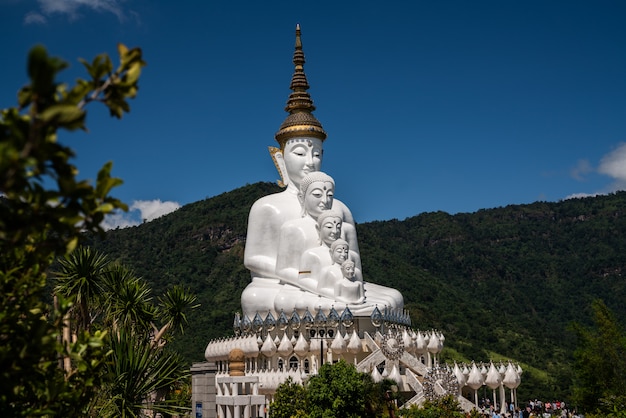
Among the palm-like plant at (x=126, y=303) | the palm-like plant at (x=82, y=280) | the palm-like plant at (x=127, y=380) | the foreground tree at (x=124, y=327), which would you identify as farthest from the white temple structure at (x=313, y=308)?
the palm-like plant at (x=127, y=380)

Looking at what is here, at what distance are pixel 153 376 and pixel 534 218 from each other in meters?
97.4

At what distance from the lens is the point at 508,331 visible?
58.1 metres

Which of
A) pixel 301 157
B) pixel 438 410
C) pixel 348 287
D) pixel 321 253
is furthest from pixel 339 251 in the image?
pixel 438 410

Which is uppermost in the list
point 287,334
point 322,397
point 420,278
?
point 420,278

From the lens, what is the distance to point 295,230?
2945cm

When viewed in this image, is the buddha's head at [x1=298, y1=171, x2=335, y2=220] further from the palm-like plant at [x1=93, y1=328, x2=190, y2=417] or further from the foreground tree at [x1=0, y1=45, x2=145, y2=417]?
the foreground tree at [x1=0, y1=45, x2=145, y2=417]

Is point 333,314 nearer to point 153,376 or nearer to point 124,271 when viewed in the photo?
point 124,271

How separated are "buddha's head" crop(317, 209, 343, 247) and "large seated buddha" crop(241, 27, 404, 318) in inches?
5.5

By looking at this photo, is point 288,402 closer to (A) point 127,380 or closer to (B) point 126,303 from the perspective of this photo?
(B) point 126,303

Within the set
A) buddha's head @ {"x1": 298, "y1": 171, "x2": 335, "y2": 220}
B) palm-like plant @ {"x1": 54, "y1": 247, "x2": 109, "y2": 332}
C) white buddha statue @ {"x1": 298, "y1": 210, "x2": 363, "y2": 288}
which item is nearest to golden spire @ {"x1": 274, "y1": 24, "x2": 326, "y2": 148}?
buddha's head @ {"x1": 298, "y1": 171, "x2": 335, "y2": 220}

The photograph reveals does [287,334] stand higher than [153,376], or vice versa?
[287,334]

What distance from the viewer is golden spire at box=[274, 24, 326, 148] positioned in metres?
31.5

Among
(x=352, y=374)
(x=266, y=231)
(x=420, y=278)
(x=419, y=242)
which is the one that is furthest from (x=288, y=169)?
(x=419, y=242)

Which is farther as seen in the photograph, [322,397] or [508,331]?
[508,331]
